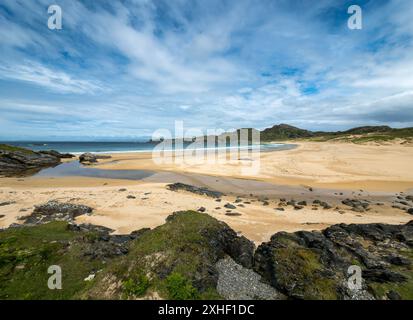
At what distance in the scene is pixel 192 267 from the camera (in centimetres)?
589

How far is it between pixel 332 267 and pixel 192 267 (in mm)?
4268

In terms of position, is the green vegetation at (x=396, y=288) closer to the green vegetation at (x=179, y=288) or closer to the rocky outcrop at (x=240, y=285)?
the rocky outcrop at (x=240, y=285)

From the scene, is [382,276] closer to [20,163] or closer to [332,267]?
[332,267]

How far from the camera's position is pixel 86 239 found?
316 inches

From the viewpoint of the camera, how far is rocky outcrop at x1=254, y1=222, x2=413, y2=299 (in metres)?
5.61

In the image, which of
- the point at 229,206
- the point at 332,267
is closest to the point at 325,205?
the point at 229,206

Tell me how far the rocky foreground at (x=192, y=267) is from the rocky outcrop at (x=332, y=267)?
23 mm

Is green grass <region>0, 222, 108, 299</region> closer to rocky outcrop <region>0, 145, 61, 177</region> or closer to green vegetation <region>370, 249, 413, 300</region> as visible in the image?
green vegetation <region>370, 249, 413, 300</region>

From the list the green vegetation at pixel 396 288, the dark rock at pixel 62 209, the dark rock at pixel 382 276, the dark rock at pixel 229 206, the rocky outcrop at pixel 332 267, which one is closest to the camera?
the green vegetation at pixel 396 288

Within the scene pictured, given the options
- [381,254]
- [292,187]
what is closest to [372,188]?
[292,187]

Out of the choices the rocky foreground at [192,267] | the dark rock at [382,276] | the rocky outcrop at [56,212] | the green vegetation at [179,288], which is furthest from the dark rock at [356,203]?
the rocky outcrop at [56,212]

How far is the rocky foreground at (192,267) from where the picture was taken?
5.36 m
